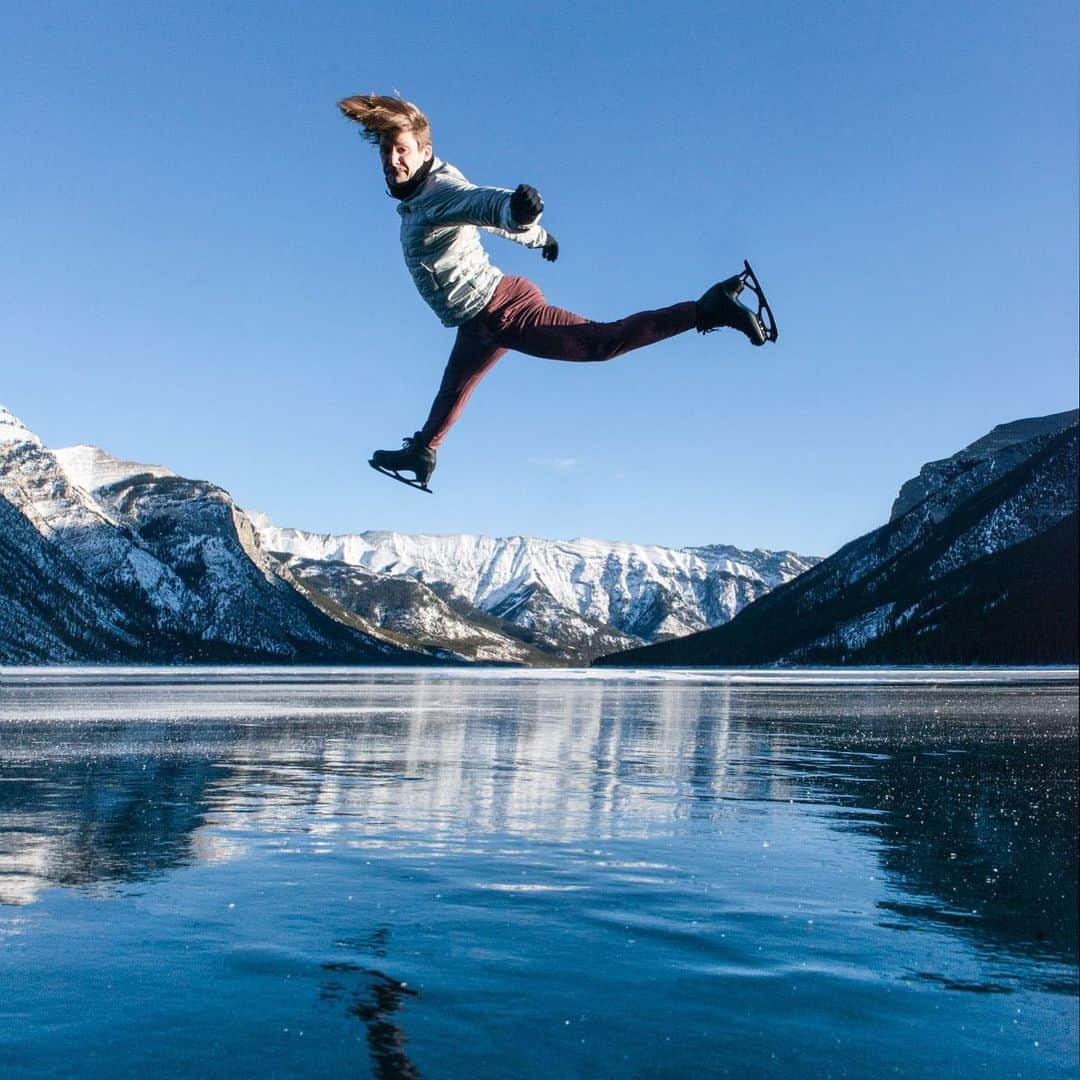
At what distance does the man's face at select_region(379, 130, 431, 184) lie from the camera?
22.9ft

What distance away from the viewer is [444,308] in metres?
7.62

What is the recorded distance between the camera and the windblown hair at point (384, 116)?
6.82 m

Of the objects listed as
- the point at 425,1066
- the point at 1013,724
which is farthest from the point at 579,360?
the point at 1013,724

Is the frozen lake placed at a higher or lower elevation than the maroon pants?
lower

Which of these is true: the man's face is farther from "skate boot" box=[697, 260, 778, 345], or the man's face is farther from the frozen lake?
the frozen lake

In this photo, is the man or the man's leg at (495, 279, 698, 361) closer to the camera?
the man

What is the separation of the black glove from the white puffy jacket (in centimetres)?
6

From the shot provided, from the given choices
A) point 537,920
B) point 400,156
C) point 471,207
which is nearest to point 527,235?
point 471,207

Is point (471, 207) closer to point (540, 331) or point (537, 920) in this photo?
point (540, 331)

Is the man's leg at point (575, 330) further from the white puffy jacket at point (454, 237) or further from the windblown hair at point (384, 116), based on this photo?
the windblown hair at point (384, 116)

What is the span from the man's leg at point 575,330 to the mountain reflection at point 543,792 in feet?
31.9

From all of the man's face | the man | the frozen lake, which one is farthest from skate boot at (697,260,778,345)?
the frozen lake

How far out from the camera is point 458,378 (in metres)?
8.07

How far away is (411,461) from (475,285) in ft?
5.15
